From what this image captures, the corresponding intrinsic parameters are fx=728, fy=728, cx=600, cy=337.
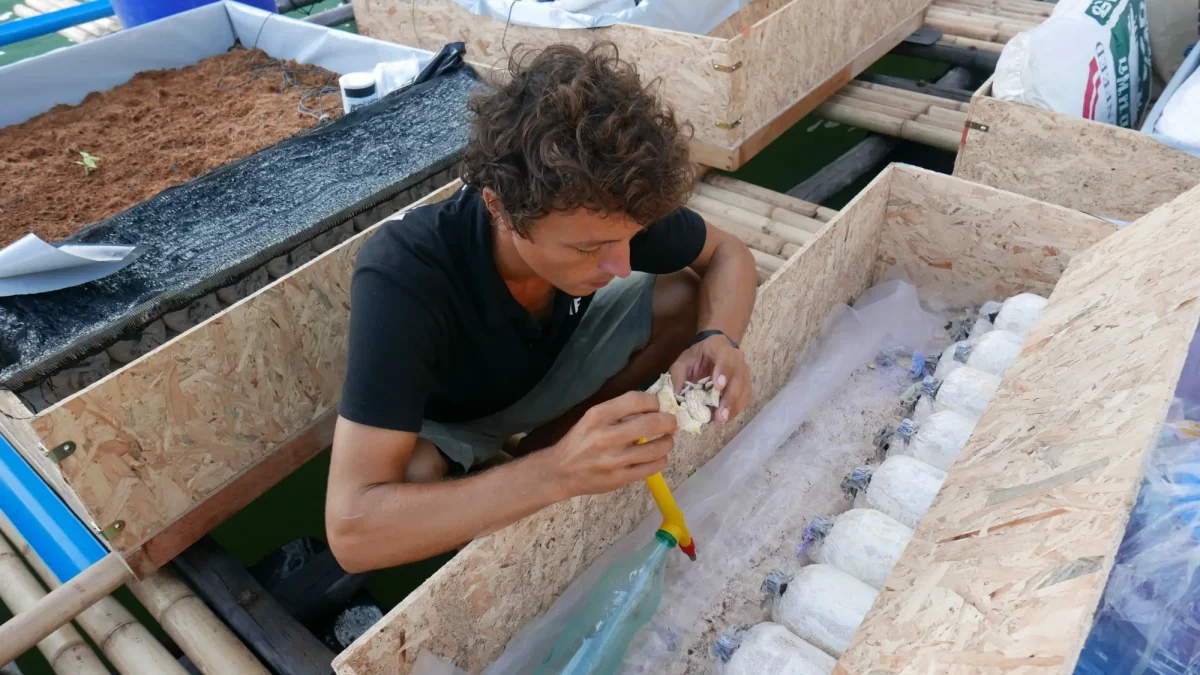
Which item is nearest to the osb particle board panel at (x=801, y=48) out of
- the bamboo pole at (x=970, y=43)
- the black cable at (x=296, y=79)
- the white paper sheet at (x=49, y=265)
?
the bamboo pole at (x=970, y=43)

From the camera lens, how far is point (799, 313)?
1.98m

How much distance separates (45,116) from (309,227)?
7.02 ft

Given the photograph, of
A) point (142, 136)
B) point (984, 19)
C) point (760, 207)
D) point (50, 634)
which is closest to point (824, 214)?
point (760, 207)

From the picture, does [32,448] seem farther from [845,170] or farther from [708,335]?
[845,170]

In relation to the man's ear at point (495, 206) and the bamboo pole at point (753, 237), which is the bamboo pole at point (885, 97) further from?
the man's ear at point (495, 206)

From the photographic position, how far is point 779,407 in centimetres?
196

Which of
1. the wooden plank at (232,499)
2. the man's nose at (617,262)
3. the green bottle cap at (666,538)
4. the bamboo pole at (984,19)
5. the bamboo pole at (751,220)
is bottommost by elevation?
the wooden plank at (232,499)

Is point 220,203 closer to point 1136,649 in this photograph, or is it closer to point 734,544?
point 734,544

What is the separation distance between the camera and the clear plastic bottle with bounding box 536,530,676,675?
1.39 metres

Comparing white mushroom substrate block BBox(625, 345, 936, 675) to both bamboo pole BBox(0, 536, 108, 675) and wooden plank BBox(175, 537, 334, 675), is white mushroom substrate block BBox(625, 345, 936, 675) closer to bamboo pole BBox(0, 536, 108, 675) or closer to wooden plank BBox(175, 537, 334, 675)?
wooden plank BBox(175, 537, 334, 675)

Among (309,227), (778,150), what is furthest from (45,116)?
(778,150)

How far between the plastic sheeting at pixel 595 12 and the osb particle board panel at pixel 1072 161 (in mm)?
1446

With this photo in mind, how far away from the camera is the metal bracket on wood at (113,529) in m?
1.63

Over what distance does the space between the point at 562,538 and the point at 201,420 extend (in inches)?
37.3
